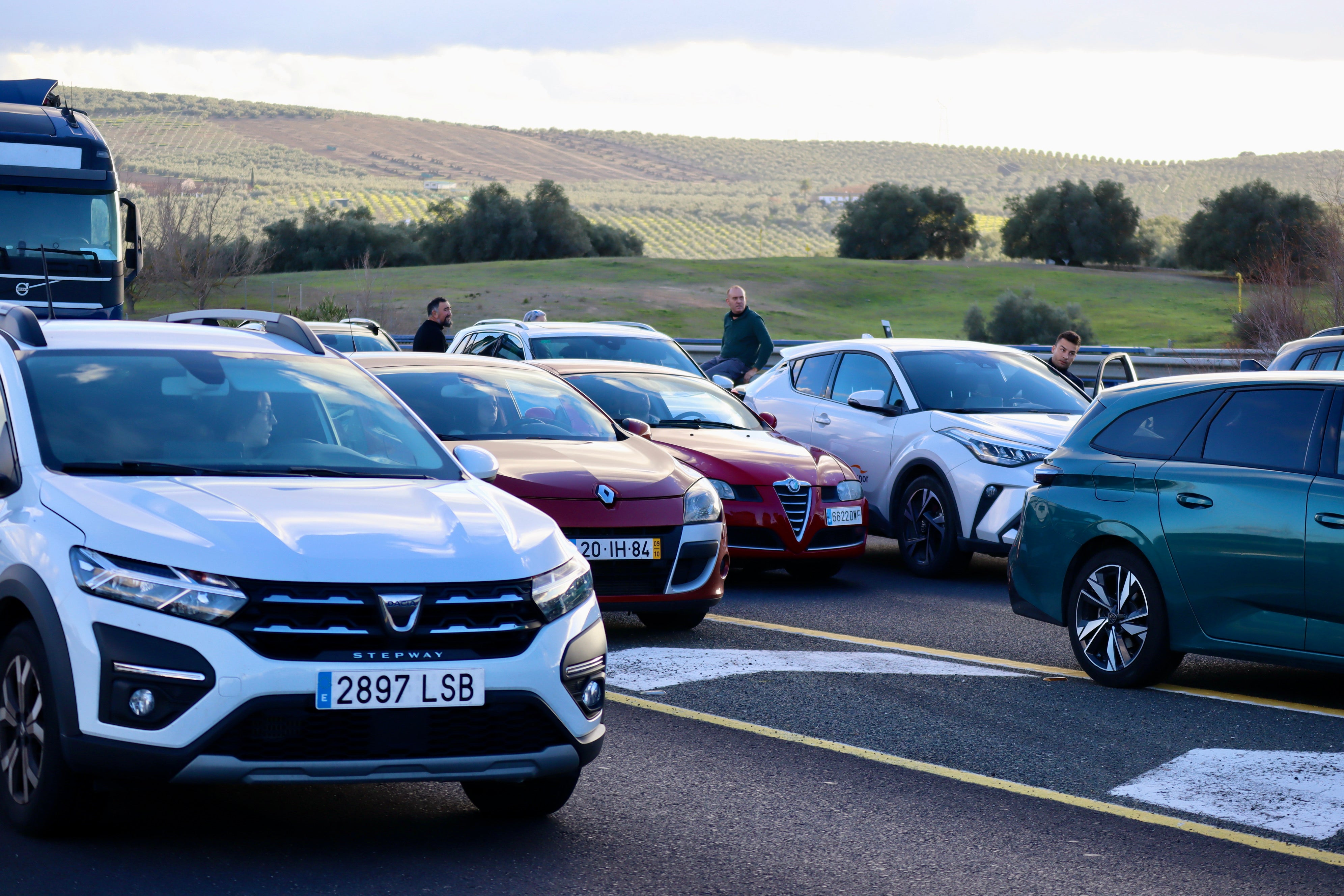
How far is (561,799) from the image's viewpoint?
5.26 m

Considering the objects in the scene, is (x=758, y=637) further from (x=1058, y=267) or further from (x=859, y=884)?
(x=1058, y=267)

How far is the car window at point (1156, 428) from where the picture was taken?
782cm

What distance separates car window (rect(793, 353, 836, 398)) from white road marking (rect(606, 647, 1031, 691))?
543 centimetres

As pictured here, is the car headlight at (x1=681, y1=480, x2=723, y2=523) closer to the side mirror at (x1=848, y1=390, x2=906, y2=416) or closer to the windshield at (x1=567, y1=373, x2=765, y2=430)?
the windshield at (x1=567, y1=373, x2=765, y2=430)

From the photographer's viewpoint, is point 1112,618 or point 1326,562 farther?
point 1112,618

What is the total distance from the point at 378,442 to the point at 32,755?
67.8 inches

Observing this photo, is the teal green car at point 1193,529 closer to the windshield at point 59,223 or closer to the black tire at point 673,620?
the black tire at point 673,620

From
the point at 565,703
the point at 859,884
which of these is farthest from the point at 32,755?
the point at 859,884

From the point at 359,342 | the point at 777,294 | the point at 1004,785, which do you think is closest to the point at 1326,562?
the point at 1004,785

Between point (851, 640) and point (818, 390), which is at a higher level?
point (818, 390)

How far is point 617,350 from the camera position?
14742mm

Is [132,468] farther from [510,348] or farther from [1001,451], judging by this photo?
[510,348]

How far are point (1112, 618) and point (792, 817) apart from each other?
10.2 ft

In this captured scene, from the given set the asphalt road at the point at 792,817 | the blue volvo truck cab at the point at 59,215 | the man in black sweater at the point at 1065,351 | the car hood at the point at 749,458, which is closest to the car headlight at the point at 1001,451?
the car hood at the point at 749,458
